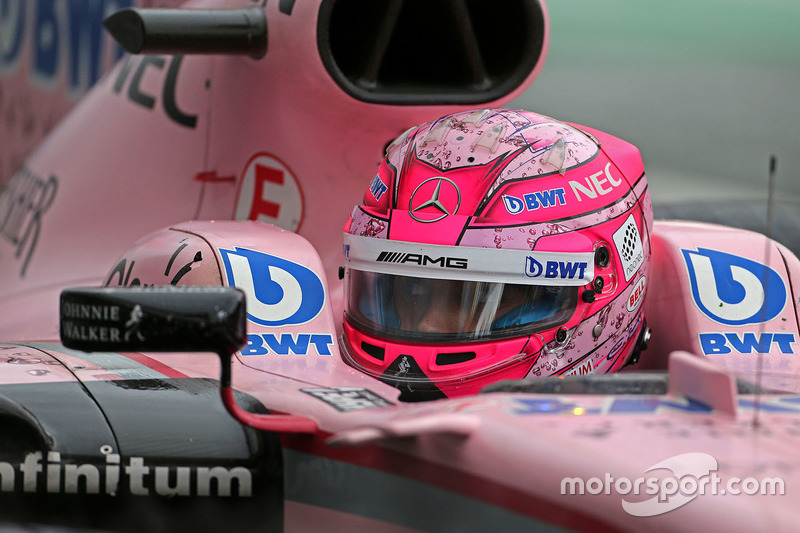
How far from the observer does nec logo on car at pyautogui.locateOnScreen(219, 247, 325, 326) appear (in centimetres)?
189

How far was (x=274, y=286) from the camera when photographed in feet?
6.34

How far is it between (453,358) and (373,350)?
0.57ft

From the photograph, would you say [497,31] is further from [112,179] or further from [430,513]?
[430,513]

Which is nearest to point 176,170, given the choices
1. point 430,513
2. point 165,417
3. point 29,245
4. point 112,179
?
point 112,179

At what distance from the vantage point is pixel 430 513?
1183 mm

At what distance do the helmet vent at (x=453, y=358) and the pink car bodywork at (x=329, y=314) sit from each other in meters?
0.19

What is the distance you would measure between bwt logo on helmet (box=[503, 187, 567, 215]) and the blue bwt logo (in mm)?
401

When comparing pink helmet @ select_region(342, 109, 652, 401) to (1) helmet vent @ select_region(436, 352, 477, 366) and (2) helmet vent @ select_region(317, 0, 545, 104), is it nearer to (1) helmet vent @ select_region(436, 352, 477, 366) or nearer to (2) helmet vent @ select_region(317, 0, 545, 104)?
(1) helmet vent @ select_region(436, 352, 477, 366)

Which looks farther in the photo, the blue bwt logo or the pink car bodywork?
the blue bwt logo

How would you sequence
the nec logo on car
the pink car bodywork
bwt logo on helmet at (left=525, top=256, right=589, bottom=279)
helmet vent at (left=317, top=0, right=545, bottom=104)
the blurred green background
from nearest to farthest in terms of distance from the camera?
1. the pink car bodywork
2. bwt logo on helmet at (left=525, top=256, right=589, bottom=279)
3. the nec logo on car
4. helmet vent at (left=317, top=0, right=545, bottom=104)
5. the blurred green background

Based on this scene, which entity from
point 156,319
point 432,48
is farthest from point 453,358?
point 432,48

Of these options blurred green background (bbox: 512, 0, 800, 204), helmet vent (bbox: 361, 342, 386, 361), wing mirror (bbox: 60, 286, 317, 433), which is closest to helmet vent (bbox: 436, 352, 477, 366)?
helmet vent (bbox: 361, 342, 386, 361)

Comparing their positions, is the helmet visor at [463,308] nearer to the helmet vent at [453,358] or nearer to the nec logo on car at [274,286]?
the helmet vent at [453,358]

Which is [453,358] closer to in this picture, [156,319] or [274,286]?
[274,286]
